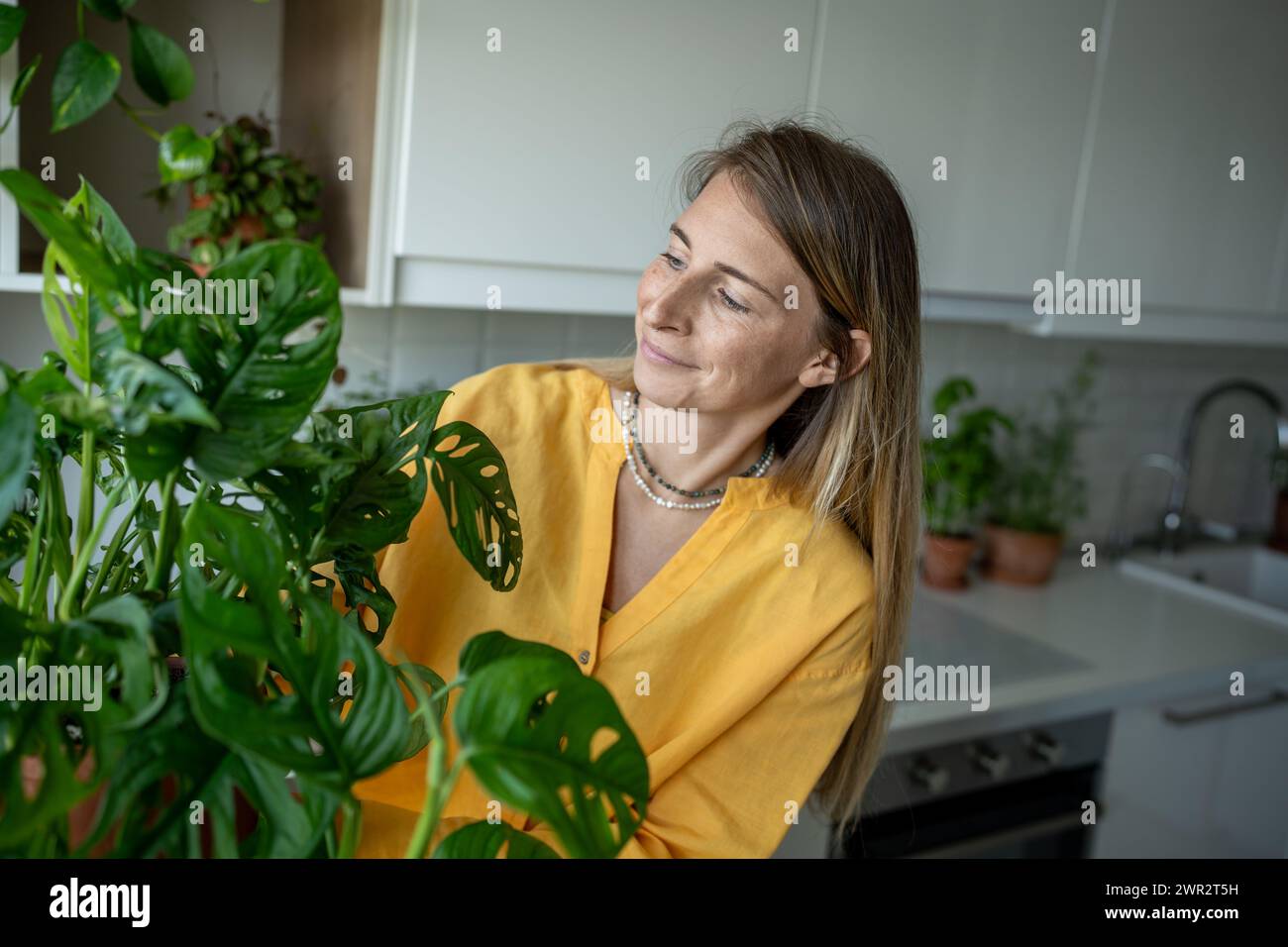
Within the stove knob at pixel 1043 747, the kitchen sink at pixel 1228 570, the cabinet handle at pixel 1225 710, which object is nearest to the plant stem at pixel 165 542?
the stove knob at pixel 1043 747

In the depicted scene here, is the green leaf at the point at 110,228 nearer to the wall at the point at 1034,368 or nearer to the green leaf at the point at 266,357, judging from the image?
the green leaf at the point at 266,357

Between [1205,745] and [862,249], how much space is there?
54.8 inches

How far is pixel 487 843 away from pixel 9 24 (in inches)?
31.9

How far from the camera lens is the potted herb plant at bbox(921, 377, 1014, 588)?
203 centimetres

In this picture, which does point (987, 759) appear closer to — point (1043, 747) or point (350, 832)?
point (1043, 747)

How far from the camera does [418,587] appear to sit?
105 cm

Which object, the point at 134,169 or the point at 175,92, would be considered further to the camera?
the point at 134,169

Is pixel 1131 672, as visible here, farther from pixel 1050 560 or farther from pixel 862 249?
pixel 862 249

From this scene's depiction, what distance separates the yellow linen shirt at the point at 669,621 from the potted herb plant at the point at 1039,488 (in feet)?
3.69

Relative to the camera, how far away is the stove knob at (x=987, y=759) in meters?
1.68

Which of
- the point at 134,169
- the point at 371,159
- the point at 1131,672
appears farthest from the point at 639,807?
the point at 1131,672

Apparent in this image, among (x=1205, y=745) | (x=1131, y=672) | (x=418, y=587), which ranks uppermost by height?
(x=418, y=587)

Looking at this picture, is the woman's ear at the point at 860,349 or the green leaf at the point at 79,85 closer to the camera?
the green leaf at the point at 79,85

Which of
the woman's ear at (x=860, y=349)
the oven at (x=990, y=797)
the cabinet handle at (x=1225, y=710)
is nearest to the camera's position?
the woman's ear at (x=860, y=349)
